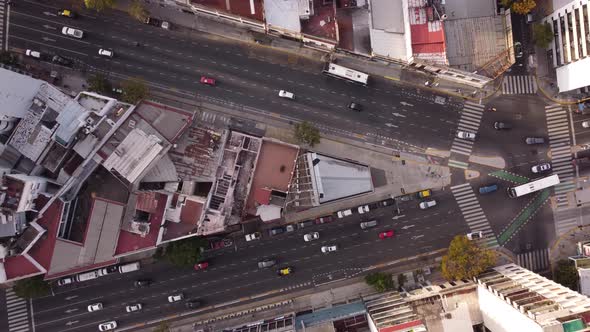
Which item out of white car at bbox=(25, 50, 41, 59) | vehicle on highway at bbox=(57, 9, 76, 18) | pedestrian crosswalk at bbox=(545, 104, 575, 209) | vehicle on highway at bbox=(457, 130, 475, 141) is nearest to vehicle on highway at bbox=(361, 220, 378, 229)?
vehicle on highway at bbox=(457, 130, 475, 141)

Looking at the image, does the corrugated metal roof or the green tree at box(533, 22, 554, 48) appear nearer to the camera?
the corrugated metal roof

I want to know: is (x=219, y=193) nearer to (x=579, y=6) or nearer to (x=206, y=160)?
(x=206, y=160)

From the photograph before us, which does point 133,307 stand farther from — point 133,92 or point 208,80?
point 208,80

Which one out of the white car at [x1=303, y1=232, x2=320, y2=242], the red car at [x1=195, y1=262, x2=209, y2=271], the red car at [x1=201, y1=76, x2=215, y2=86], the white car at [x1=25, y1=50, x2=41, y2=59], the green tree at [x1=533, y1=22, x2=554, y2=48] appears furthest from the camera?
the red car at [x1=195, y1=262, x2=209, y2=271]

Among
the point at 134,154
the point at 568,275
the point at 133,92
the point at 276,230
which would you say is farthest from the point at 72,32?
the point at 568,275

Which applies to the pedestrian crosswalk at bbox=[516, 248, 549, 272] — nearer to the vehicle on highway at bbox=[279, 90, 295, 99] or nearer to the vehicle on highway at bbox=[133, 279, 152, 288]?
the vehicle on highway at bbox=[279, 90, 295, 99]

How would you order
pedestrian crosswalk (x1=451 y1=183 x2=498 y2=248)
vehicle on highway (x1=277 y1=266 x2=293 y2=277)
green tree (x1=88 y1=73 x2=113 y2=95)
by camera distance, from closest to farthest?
green tree (x1=88 y1=73 x2=113 y2=95) < vehicle on highway (x1=277 y1=266 x2=293 y2=277) < pedestrian crosswalk (x1=451 y1=183 x2=498 y2=248)
